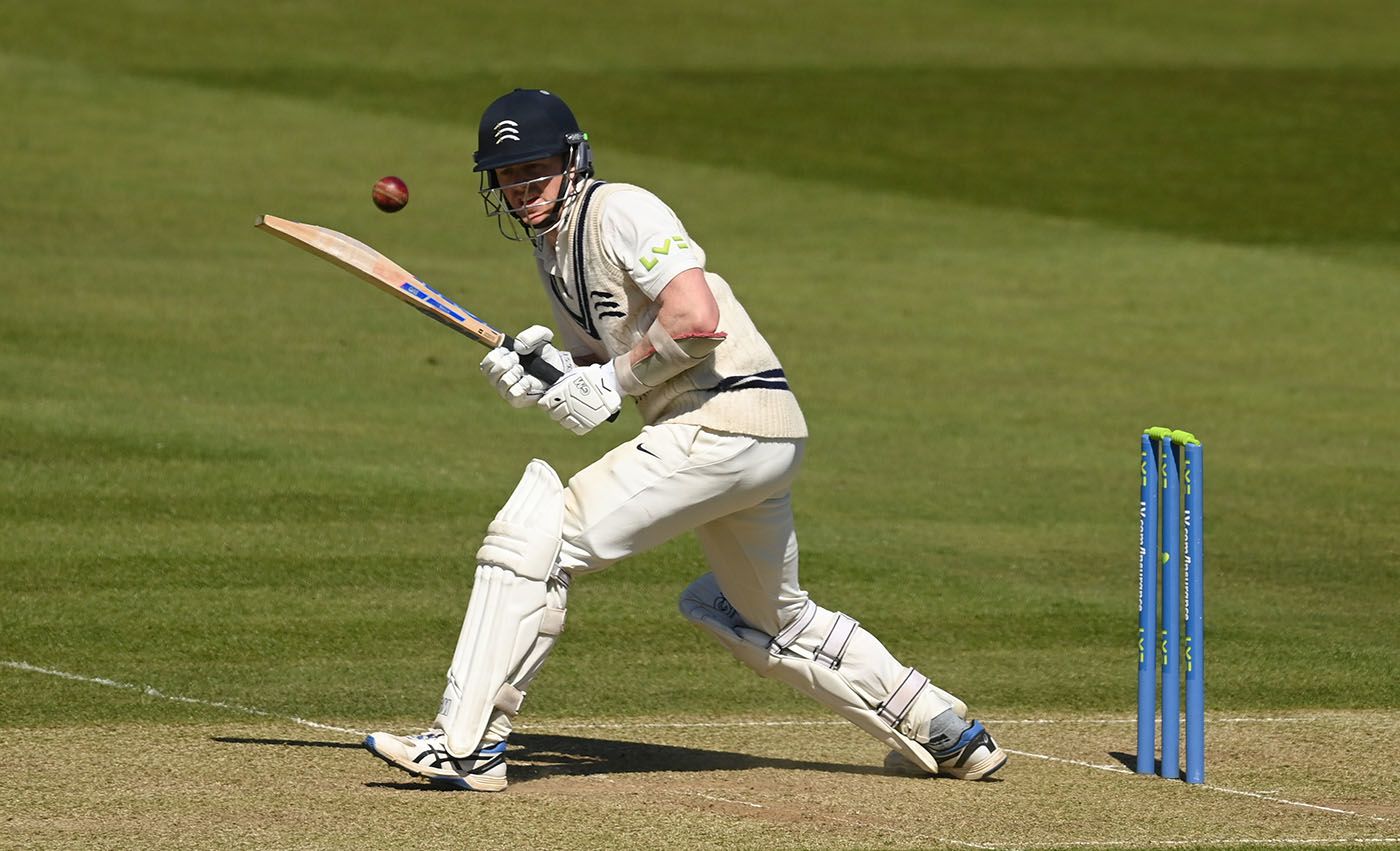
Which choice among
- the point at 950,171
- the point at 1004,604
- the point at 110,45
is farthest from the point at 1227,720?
the point at 110,45

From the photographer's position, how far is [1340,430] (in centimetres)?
1311

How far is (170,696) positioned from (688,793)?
2126 millimetres

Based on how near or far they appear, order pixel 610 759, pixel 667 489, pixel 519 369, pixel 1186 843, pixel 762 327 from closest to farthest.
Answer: pixel 1186 843, pixel 667 489, pixel 519 369, pixel 610 759, pixel 762 327

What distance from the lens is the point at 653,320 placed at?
6199 millimetres

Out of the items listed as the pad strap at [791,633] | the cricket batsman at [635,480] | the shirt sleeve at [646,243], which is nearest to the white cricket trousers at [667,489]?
the cricket batsman at [635,480]

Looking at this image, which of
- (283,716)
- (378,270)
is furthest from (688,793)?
(378,270)

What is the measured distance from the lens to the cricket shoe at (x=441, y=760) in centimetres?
592

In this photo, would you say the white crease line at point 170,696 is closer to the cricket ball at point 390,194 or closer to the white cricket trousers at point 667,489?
the white cricket trousers at point 667,489

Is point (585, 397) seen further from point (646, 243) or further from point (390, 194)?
point (390, 194)

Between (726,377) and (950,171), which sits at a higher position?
(950,171)

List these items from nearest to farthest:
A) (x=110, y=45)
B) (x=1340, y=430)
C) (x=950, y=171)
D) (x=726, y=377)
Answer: (x=726, y=377) → (x=1340, y=430) → (x=950, y=171) → (x=110, y=45)

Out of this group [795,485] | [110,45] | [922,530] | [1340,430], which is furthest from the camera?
[110,45]

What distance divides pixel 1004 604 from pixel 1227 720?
1796 mm

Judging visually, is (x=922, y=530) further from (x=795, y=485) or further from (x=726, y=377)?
(x=726, y=377)
